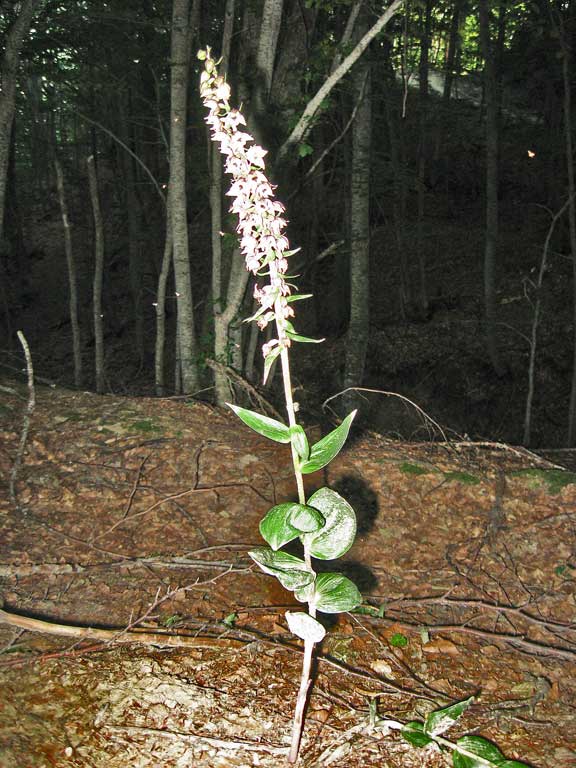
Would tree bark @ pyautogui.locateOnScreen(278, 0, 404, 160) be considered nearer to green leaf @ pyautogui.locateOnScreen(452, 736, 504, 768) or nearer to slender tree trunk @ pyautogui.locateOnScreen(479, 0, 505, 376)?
green leaf @ pyautogui.locateOnScreen(452, 736, 504, 768)

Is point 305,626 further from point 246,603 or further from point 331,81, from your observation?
point 331,81

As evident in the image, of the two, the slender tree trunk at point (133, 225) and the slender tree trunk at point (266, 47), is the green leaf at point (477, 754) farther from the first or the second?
the slender tree trunk at point (133, 225)

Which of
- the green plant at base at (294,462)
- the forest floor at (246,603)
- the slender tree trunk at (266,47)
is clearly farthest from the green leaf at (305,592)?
the slender tree trunk at (266,47)

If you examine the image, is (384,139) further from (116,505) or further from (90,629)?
(90,629)

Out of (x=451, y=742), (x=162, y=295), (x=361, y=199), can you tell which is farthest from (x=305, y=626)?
(x=162, y=295)

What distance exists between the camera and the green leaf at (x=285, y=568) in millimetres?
2111

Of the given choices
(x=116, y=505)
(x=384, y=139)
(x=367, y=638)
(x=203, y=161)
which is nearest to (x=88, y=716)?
(x=367, y=638)

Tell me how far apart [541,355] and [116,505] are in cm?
1191

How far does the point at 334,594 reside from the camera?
223 cm

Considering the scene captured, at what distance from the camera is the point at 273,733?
7.99ft

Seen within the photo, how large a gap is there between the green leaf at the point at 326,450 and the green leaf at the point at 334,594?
438mm

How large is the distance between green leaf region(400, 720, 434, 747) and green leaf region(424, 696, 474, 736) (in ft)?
0.09

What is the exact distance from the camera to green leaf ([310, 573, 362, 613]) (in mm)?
2201

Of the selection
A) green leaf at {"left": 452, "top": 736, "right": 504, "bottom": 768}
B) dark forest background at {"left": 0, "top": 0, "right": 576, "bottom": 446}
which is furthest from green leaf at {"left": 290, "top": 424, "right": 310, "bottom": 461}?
dark forest background at {"left": 0, "top": 0, "right": 576, "bottom": 446}
